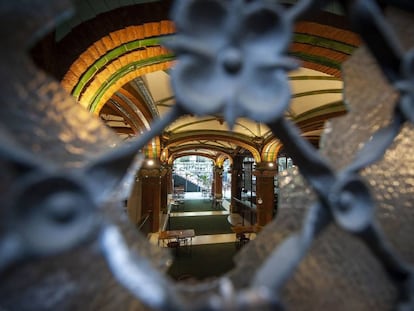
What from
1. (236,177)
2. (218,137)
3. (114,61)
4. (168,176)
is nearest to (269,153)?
(218,137)

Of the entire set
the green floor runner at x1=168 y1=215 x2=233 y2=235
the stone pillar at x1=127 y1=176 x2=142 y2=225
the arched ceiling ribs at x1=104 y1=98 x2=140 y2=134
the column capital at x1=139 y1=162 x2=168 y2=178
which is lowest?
the green floor runner at x1=168 y1=215 x2=233 y2=235

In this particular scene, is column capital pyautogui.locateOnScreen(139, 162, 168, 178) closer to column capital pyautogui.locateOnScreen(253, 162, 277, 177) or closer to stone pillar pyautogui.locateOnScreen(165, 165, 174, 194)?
stone pillar pyautogui.locateOnScreen(165, 165, 174, 194)

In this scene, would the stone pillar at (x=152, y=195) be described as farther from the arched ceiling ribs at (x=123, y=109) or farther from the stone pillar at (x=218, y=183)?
the stone pillar at (x=218, y=183)

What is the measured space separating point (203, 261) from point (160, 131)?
687 cm

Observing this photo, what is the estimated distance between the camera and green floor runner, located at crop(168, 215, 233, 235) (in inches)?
396

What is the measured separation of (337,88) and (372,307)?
5629 millimetres

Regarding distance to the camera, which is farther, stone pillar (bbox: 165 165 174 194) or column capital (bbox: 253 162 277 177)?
stone pillar (bbox: 165 165 174 194)

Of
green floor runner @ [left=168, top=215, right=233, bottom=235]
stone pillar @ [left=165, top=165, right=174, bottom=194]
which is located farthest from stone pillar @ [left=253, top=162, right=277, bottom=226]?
stone pillar @ [left=165, top=165, right=174, bottom=194]

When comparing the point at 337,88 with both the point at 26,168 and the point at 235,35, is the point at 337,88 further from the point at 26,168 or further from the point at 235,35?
the point at 26,168

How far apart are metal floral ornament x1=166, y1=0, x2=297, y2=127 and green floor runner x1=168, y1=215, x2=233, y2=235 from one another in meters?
9.77

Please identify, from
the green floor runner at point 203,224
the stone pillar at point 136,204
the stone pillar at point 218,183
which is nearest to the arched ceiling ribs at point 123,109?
the stone pillar at point 136,204

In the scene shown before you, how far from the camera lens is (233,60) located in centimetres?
53

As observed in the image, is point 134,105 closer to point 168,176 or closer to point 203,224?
point 203,224

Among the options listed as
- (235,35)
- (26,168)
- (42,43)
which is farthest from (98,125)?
(42,43)
